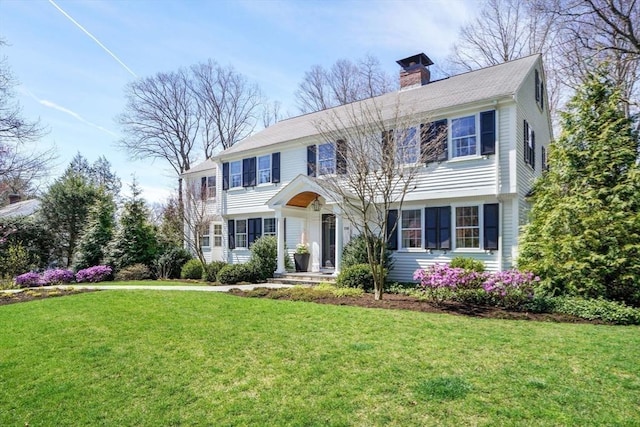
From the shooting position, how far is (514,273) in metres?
8.30

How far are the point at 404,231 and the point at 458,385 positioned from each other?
9.06 m


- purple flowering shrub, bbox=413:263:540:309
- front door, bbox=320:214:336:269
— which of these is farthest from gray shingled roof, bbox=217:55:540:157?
purple flowering shrub, bbox=413:263:540:309

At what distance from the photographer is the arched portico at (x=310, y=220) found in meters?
14.1

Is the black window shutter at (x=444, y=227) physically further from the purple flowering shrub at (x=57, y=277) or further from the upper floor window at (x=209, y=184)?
the purple flowering shrub at (x=57, y=277)

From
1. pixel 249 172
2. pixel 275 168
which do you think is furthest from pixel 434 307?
pixel 249 172

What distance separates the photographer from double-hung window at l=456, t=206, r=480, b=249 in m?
11.5

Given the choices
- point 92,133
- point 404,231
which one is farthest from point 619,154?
point 92,133

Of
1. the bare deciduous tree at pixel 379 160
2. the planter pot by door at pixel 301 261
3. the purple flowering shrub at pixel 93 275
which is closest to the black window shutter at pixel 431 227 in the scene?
the bare deciduous tree at pixel 379 160

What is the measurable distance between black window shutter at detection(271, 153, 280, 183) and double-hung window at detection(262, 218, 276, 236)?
174 centimetres

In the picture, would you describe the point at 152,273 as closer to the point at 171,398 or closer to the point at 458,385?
the point at 171,398

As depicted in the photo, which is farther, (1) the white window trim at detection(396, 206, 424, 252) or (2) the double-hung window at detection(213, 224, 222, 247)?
(2) the double-hung window at detection(213, 224, 222, 247)

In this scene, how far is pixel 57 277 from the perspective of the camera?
1477cm

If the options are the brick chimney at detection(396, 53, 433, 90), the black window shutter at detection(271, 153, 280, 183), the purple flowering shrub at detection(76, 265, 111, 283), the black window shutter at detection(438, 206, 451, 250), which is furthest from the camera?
the black window shutter at detection(271, 153, 280, 183)

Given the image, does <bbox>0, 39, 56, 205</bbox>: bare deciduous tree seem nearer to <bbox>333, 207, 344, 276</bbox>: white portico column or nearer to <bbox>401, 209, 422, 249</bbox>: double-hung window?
<bbox>333, 207, 344, 276</bbox>: white portico column
